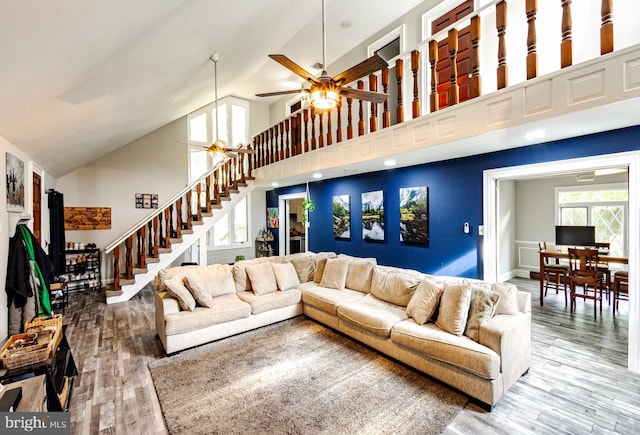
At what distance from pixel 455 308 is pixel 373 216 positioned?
315 cm

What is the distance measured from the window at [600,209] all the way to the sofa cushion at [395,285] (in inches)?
205

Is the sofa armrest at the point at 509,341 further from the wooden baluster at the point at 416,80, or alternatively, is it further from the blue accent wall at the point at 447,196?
the wooden baluster at the point at 416,80

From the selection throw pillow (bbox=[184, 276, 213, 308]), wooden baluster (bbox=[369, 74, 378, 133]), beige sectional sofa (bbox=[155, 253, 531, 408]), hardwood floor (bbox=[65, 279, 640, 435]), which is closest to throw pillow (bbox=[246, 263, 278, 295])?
beige sectional sofa (bbox=[155, 253, 531, 408])

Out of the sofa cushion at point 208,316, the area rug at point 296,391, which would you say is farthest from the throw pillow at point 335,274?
the sofa cushion at point 208,316

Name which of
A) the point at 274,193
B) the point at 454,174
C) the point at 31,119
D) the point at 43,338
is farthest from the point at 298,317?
the point at 274,193

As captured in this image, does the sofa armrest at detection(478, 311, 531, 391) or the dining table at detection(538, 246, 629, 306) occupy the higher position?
the dining table at detection(538, 246, 629, 306)

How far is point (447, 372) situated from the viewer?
2.59 meters

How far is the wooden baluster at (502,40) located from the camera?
273 cm

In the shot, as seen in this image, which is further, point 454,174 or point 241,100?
point 241,100

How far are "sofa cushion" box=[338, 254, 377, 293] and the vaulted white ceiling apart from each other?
367cm

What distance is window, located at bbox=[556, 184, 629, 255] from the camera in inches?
230

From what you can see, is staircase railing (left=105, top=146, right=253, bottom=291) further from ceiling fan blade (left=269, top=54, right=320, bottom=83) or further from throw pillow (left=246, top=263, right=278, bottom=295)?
ceiling fan blade (left=269, top=54, right=320, bottom=83)

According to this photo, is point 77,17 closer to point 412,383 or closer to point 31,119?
point 31,119

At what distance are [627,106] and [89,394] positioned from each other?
5.18 meters
